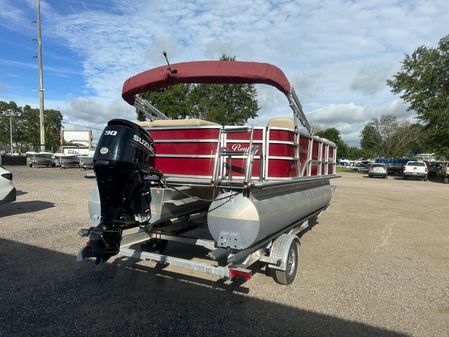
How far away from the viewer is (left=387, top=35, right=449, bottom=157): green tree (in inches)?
1150

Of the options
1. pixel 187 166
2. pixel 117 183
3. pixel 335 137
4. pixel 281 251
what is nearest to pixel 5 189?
pixel 187 166

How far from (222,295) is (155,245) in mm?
1725

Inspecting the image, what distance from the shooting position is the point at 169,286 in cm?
454

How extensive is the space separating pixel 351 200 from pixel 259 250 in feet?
35.6

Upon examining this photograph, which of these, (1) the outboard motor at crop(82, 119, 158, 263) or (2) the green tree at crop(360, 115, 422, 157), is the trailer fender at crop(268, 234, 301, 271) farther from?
(2) the green tree at crop(360, 115, 422, 157)

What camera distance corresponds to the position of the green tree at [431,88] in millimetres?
29203

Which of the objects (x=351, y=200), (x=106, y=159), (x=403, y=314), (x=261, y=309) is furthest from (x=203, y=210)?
(x=351, y=200)

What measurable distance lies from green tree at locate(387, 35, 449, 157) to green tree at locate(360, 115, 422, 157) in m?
25.8

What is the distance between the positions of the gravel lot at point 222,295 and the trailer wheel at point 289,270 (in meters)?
0.12

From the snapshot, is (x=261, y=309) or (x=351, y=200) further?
(x=351, y=200)

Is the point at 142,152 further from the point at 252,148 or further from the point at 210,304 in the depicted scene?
the point at 210,304

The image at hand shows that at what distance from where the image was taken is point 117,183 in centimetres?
353

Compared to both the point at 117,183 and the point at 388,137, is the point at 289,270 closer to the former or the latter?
the point at 117,183

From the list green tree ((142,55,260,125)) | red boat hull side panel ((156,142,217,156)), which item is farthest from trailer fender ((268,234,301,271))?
green tree ((142,55,260,125))
